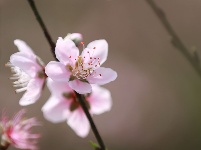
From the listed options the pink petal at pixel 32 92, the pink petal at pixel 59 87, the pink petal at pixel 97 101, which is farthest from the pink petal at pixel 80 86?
the pink petal at pixel 97 101

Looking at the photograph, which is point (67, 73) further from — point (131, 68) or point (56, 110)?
point (131, 68)

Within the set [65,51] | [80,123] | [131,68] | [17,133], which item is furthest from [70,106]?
[131,68]

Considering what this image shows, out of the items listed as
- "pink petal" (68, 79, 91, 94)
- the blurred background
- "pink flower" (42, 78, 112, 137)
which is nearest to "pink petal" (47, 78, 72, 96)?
"pink flower" (42, 78, 112, 137)

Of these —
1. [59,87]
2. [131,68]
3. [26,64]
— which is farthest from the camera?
[131,68]

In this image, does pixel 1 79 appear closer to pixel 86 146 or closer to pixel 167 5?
pixel 86 146

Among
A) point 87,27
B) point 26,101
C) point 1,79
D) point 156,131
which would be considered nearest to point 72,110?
point 26,101

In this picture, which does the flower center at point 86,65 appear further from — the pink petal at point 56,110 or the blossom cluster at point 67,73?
the pink petal at point 56,110

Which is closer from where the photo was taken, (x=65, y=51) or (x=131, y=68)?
(x=65, y=51)
